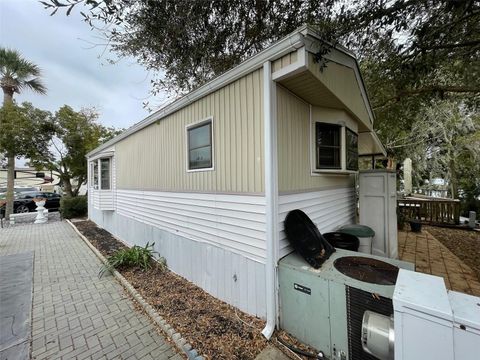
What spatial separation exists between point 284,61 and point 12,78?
16144 mm

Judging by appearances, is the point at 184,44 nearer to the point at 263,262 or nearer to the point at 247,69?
the point at 247,69

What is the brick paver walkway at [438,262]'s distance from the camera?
356 centimetres

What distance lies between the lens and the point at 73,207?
1231cm

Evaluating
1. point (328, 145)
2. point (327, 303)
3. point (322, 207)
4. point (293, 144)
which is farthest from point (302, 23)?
point (327, 303)

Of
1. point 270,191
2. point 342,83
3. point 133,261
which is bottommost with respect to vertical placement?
point 133,261

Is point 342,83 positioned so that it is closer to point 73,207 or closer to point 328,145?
point 328,145

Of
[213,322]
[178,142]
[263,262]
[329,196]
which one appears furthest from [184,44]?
[213,322]

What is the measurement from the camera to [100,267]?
16.7 feet

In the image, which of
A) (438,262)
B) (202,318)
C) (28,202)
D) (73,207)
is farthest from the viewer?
(28,202)

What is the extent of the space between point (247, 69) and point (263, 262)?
8.35 feet

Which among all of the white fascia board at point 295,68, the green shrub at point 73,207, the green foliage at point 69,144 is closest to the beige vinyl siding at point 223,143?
the white fascia board at point 295,68

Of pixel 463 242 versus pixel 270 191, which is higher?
pixel 270 191

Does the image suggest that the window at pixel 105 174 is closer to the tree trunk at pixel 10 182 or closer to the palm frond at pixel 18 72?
the tree trunk at pixel 10 182

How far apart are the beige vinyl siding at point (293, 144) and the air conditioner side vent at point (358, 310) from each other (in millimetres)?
1347
